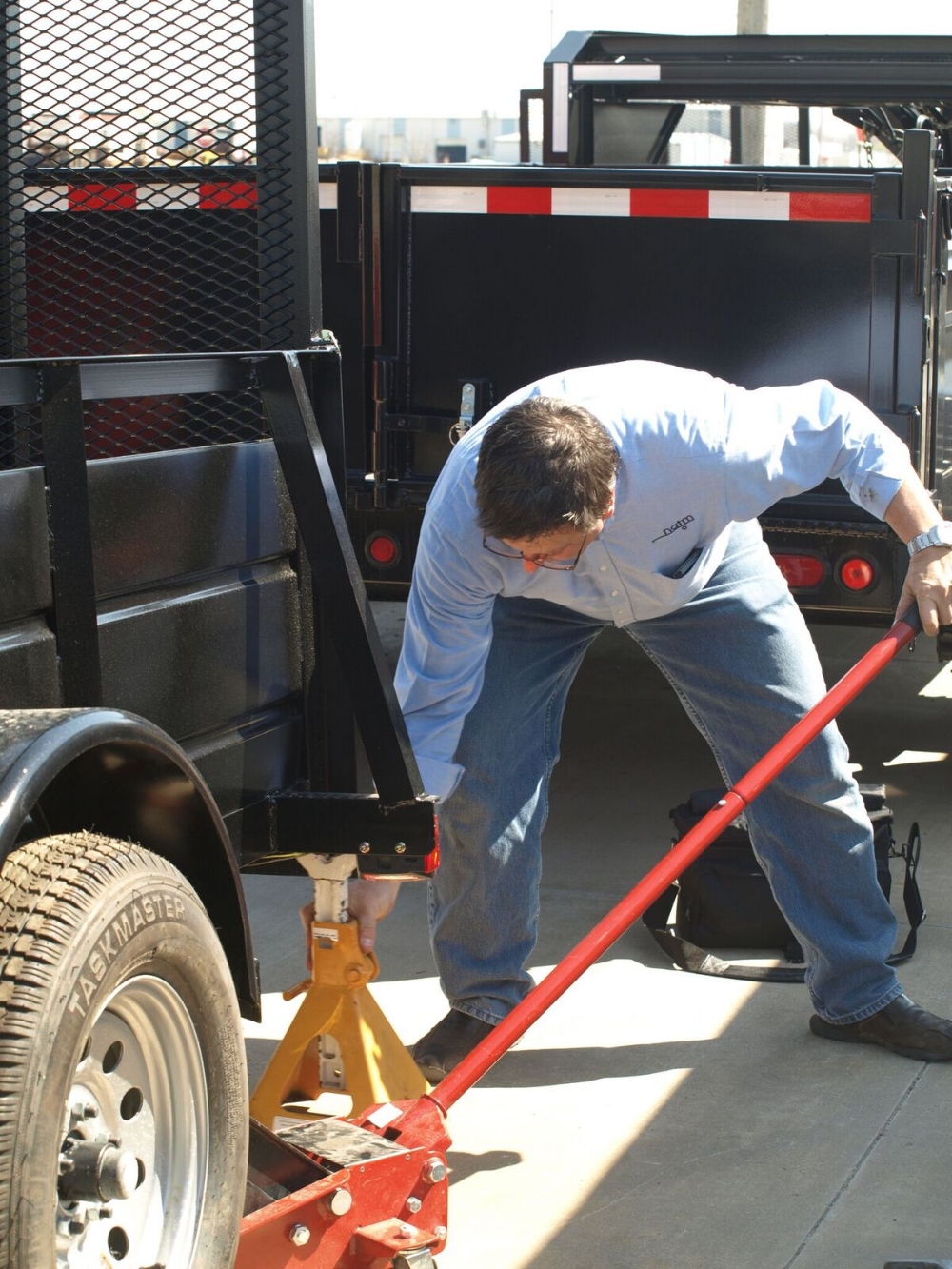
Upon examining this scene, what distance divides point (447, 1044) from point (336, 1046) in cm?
55

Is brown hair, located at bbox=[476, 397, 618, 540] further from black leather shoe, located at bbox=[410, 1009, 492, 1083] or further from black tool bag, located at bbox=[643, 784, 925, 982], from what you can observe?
black tool bag, located at bbox=[643, 784, 925, 982]

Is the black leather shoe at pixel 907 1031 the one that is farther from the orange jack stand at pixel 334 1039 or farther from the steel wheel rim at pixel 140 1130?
the steel wheel rim at pixel 140 1130

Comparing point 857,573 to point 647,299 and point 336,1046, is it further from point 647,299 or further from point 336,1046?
point 336,1046

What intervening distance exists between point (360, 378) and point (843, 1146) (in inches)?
108

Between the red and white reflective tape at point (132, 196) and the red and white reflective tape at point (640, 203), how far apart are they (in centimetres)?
164

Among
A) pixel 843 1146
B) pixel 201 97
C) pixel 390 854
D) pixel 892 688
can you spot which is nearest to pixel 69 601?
pixel 390 854

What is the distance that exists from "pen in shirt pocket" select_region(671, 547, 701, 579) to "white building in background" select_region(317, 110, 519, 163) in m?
33.8

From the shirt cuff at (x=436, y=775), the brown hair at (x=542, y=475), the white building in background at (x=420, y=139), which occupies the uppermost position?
the white building in background at (x=420, y=139)

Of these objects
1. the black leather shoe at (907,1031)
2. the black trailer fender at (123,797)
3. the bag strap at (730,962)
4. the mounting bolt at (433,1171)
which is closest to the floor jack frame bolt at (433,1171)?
the mounting bolt at (433,1171)

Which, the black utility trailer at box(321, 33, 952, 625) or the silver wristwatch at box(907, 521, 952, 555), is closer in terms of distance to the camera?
the silver wristwatch at box(907, 521, 952, 555)

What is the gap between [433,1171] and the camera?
234 centimetres

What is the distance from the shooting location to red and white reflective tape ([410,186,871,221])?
4352 mm

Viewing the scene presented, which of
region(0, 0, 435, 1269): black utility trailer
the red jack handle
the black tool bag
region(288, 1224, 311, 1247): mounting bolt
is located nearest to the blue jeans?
the red jack handle

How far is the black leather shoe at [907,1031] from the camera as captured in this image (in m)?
3.32
